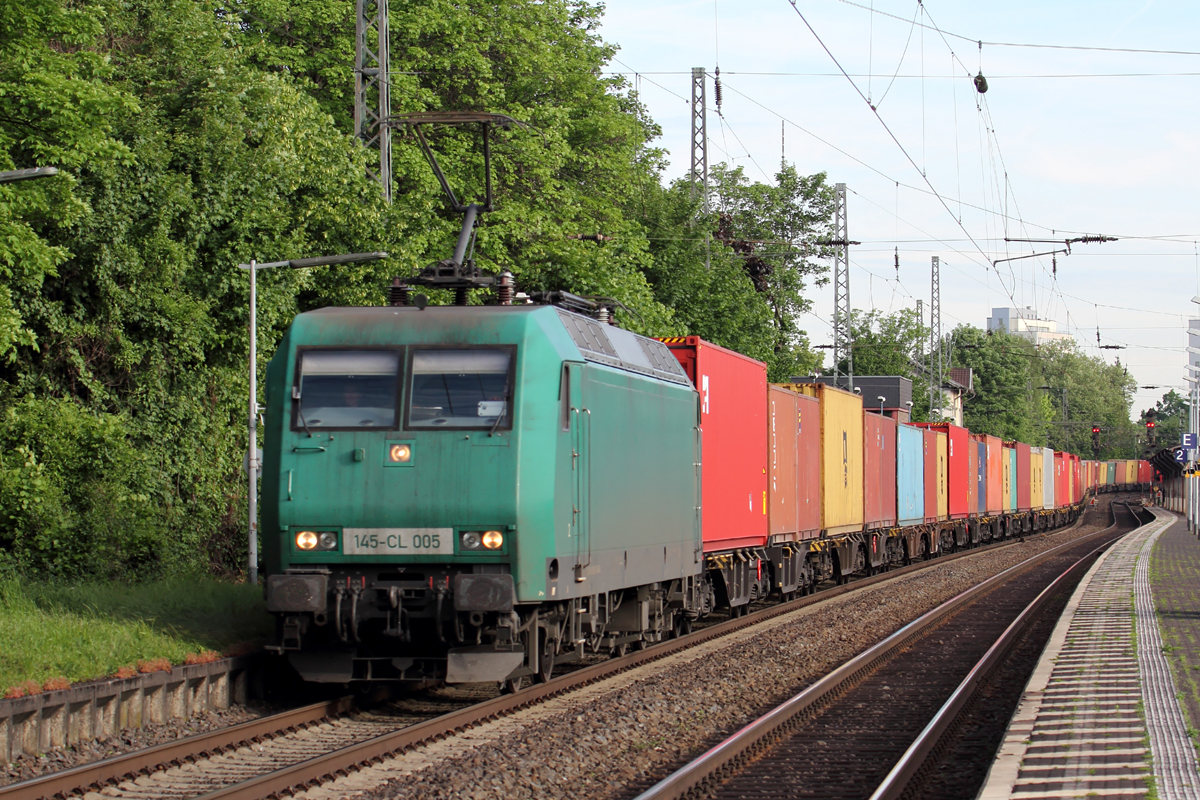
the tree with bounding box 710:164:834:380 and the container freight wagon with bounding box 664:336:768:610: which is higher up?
the tree with bounding box 710:164:834:380

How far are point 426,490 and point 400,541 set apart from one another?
0.46 m

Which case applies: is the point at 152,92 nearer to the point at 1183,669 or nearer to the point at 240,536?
the point at 240,536

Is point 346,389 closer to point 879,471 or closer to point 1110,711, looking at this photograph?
point 1110,711

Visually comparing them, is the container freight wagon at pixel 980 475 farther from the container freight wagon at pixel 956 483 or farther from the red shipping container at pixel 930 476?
the red shipping container at pixel 930 476

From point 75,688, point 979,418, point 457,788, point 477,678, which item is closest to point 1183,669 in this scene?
point 477,678

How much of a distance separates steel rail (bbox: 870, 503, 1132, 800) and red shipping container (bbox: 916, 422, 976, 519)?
19282 millimetres

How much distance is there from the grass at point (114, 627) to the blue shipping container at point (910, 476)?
19.8 meters

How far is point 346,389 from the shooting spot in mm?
11109

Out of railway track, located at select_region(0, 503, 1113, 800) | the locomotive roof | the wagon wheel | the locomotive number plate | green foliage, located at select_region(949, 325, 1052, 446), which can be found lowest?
A: railway track, located at select_region(0, 503, 1113, 800)

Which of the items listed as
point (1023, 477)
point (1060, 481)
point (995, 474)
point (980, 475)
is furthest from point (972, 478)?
point (1060, 481)

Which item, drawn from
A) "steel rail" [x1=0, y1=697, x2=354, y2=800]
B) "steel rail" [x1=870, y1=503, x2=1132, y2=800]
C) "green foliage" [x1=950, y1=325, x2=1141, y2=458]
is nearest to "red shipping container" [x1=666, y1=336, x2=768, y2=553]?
"steel rail" [x1=870, y1=503, x2=1132, y2=800]

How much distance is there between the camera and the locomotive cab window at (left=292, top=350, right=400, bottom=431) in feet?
36.1

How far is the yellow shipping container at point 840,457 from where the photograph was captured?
24656 millimetres

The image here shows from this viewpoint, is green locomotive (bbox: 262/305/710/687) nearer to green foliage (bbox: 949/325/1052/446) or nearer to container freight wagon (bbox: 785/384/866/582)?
container freight wagon (bbox: 785/384/866/582)
